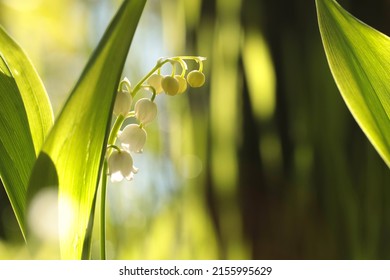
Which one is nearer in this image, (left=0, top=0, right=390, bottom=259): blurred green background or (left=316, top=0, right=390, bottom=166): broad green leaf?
(left=316, top=0, right=390, bottom=166): broad green leaf

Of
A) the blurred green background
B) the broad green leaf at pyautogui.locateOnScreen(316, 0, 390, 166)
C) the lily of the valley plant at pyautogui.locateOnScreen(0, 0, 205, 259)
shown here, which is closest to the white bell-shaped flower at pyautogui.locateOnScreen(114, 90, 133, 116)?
the lily of the valley plant at pyautogui.locateOnScreen(0, 0, 205, 259)

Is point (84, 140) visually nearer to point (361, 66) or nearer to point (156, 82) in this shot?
point (156, 82)

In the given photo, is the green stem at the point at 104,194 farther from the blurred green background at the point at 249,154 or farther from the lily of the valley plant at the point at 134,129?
the blurred green background at the point at 249,154

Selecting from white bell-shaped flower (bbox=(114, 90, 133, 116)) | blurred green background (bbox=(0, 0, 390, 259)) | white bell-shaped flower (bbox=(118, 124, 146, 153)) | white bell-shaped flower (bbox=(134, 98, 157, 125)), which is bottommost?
blurred green background (bbox=(0, 0, 390, 259))

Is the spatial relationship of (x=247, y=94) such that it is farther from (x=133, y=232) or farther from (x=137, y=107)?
(x=137, y=107)

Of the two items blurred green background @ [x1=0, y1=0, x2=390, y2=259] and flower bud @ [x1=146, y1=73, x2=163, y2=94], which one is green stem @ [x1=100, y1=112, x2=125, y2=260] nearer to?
flower bud @ [x1=146, y1=73, x2=163, y2=94]
